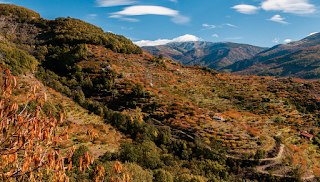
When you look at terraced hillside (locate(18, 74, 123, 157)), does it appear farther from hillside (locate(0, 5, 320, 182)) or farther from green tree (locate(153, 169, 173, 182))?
green tree (locate(153, 169, 173, 182))

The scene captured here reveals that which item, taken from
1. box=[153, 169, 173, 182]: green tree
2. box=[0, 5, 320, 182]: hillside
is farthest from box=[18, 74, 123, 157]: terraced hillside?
box=[153, 169, 173, 182]: green tree

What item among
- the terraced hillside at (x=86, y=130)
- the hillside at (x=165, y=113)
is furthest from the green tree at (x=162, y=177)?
the terraced hillside at (x=86, y=130)

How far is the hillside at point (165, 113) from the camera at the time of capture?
25.0 metres

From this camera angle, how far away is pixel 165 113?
41781mm

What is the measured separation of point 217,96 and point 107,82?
1722 inches

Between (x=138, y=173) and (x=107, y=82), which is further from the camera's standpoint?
(x=107, y=82)

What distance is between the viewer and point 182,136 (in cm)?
3472

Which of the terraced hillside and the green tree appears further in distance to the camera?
the terraced hillside

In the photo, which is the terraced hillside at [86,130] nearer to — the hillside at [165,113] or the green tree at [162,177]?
the hillside at [165,113]

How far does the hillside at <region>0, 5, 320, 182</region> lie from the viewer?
984 inches

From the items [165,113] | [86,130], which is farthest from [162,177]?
[165,113]

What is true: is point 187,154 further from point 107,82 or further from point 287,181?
point 107,82

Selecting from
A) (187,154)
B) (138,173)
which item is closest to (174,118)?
(187,154)

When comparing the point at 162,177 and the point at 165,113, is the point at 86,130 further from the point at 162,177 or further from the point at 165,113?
the point at 165,113
